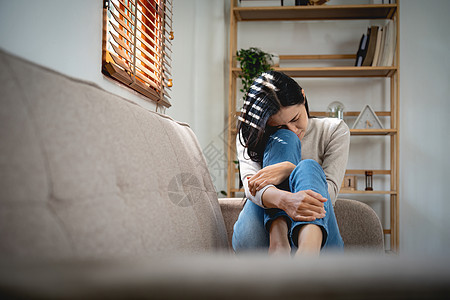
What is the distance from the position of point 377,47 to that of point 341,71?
0.99ft

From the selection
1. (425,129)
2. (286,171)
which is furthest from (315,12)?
(286,171)

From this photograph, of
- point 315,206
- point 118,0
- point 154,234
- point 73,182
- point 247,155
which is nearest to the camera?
point 73,182

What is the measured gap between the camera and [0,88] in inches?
16.8

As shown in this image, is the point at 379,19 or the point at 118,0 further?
the point at 379,19

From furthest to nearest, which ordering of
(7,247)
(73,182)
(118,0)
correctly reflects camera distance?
(118,0), (73,182), (7,247)

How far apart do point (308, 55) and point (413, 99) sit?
90cm

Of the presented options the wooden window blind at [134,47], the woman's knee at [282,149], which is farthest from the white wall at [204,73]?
the woman's knee at [282,149]

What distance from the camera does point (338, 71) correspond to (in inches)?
113

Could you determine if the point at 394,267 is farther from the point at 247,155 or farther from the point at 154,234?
the point at 247,155

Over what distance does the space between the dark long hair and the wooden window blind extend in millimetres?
522

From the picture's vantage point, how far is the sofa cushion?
405 millimetres

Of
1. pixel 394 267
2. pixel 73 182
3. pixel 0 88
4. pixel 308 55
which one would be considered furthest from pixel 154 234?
pixel 308 55

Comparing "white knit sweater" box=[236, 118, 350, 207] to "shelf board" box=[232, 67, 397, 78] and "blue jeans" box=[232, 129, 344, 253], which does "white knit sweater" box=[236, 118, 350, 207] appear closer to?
"blue jeans" box=[232, 129, 344, 253]

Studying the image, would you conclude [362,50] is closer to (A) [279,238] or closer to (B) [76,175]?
(A) [279,238]
